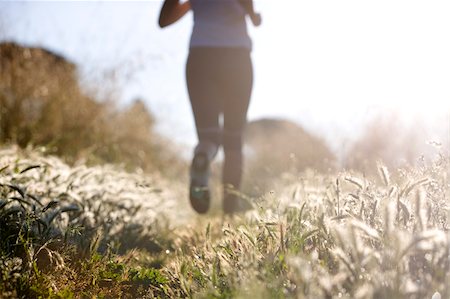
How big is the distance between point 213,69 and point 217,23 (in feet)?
1.09

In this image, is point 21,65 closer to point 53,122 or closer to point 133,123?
point 53,122

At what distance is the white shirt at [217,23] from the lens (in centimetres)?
436

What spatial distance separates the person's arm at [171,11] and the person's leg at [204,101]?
0.94ft

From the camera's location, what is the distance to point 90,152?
6688 millimetres

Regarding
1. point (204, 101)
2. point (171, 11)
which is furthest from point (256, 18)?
point (204, 101)

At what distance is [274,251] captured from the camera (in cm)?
223

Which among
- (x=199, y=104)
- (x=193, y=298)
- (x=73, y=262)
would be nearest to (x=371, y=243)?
(x=193, y=298)

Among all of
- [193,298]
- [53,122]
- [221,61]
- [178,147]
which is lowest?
[178,147]

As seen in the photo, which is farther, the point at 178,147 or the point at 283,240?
the point at 178,147

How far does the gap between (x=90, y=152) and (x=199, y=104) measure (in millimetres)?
2638

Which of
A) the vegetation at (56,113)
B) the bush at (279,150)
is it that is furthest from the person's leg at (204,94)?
the vegetation at (56,113)

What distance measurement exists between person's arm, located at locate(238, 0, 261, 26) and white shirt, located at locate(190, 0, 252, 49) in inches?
1.2

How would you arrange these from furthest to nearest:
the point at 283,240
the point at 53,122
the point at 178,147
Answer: the point at 178,147, the point at 53,122, the point at 283,240

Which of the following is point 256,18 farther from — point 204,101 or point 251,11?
point 204,101
